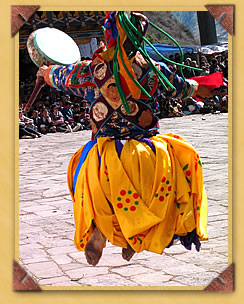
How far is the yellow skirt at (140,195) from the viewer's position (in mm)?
3686

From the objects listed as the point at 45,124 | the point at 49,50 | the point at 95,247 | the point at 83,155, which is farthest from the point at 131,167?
the point at 45,124

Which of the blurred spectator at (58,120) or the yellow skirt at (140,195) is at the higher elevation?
the blurred spectator at (58,120)

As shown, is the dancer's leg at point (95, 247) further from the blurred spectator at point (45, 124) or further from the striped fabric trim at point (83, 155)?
Result: the blurred spectator at point (45, 124)

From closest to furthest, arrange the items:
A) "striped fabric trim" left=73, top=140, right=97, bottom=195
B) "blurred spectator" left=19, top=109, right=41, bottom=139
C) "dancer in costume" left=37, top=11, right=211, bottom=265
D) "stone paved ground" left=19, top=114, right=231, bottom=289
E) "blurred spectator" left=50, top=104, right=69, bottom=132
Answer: "dancer in costume" left=37, top=11, right=211, bottom=265, "striped fabric trim" left=73, top=140, right=97, bottom=195, "stone paved ground" left=19, top=114, right=231, bottom=289, "blurred spectator" left=19, top=109, right=41, bottom=139, "blurred spectator" left=50, top=104, right=69, bottom=132

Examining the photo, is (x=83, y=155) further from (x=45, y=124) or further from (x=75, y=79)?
(x=45, y=124)

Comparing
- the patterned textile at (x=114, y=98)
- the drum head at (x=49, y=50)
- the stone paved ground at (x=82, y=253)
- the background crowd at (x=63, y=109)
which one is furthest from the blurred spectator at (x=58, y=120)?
the patterned textile at (x=114, y=98)

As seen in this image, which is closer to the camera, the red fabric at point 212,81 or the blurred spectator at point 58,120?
the red fabric at point 212,81

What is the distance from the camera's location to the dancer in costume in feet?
12.1

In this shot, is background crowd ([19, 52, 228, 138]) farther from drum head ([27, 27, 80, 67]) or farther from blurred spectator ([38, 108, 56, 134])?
drum head ([27, 27, 80, 67])

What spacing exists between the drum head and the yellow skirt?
3.12ft

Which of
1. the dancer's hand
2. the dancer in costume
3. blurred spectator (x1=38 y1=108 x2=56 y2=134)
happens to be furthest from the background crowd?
the dancer in costume

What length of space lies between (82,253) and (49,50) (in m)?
1.73

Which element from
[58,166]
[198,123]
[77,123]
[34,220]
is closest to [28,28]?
[77,123]

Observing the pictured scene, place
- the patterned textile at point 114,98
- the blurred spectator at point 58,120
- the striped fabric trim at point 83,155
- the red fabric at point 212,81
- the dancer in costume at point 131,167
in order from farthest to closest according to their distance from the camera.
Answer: the blurred spectator at point 58,120
the red fabric at point 212,81
the striped fabric trim at point 83,155
the patterned textile at point 114,98
the dancer in costume at point 131,167
